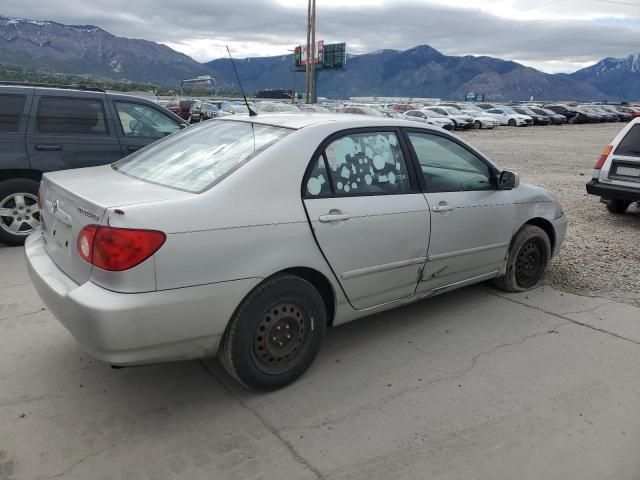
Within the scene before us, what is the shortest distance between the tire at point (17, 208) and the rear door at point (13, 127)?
0.20m

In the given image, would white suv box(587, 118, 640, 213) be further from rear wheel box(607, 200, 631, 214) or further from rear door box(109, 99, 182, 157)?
rear door box(109, 99, 182, 157)

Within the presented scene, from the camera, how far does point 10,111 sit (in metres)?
5.84

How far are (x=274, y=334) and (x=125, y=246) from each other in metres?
0.99

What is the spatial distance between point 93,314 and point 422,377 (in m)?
2.01

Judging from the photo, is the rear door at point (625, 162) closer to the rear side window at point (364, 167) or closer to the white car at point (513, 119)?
the rear side window at point (364, 167)

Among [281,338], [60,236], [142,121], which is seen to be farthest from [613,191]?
[60,236]

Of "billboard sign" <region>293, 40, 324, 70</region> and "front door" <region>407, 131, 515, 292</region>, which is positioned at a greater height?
"billboard sign" <region>293, 40, 324, 70</region>

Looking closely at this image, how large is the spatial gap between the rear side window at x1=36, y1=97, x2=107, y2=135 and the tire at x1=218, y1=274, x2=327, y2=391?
14.6 feet

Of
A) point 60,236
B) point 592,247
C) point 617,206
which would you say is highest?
point 60,236

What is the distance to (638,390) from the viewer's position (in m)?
3.26

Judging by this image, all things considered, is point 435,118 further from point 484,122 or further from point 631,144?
point 631,144

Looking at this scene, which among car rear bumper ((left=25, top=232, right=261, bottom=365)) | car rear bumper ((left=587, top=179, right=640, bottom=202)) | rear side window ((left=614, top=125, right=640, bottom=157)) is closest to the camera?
car rear bumper ((left=25, top=232, right=261, bottom=365))

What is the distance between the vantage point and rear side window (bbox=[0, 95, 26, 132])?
5.80 m

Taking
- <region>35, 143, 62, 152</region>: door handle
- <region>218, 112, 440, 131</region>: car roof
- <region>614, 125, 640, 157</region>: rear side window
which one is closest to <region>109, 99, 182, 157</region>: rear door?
<region>35, 143, 62, 152</region>: door handle
